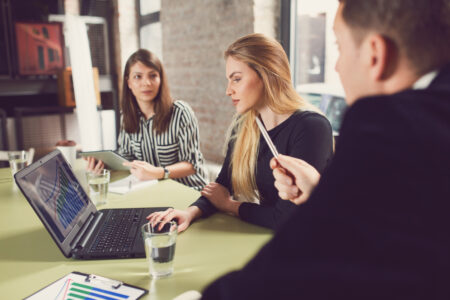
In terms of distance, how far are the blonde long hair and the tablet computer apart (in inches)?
24.1

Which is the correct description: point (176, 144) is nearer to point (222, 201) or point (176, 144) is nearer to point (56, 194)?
point (222, 201)

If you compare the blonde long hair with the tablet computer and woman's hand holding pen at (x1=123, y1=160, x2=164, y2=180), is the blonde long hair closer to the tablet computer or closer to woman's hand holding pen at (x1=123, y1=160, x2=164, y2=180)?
woman's hand holding pen at (x1=123, y1=160, x2=164, y2=180)

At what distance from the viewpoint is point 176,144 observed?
2154mm

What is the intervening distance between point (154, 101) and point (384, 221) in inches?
78.8

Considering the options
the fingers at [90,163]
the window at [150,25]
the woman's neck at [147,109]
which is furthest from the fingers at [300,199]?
the window at [150,25]

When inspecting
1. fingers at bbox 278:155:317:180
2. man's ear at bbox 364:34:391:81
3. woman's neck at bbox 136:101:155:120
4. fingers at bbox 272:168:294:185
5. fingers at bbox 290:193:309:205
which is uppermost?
man's ear at bbox 364:34:391:81

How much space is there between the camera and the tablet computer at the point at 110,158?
1802mm

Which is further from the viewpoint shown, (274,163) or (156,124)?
(156,124)

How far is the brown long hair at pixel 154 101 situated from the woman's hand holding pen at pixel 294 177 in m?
1.18

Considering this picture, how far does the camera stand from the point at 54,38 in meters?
4.32

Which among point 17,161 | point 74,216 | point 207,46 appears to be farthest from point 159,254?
point 207,46

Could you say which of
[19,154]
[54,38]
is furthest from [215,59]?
[54,38]

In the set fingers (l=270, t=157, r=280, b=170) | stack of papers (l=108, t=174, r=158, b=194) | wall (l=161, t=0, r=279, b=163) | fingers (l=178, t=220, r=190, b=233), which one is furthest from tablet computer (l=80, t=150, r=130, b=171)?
wall (l=161, t=0, r=279, b=163)

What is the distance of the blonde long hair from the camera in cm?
149
